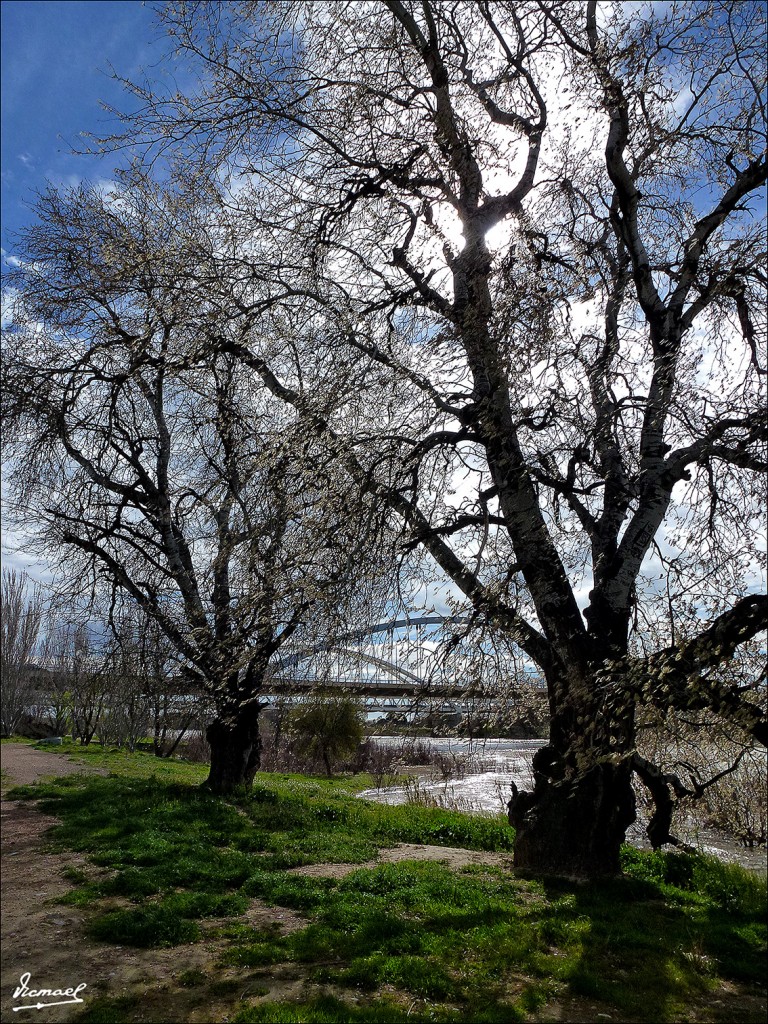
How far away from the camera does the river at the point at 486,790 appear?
11391 mm

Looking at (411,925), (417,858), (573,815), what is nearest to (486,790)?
(417,858)

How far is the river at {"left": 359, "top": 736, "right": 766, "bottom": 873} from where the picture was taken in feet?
37.4

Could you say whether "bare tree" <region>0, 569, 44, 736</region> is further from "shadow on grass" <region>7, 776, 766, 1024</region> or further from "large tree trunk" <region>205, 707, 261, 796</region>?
"large tree trunk" <region>205, 707, 261, 796</region>

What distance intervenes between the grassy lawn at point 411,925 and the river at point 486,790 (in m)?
1.57

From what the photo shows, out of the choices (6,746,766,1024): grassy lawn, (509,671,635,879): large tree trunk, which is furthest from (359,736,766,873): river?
(6,746,766,1024): grassy lawn

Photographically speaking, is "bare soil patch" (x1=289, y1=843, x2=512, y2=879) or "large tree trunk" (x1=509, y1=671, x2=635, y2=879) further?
"bare soil patch" (x1=289, y1=843, x2=512, y2=879)

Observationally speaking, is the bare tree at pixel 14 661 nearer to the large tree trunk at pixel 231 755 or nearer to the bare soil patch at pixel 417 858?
the bare soil patch at pixel 417 858

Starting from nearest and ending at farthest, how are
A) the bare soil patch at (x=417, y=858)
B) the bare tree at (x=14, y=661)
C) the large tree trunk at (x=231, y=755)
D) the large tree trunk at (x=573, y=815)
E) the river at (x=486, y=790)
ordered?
the bare tree at (x=14, y=661) → the large tree trunk at (x=573, y=815) → the bare soil patch at (x=417, y=858) → the river at (x=486, y=790) → the large tree trunk at (x=231, y=755)

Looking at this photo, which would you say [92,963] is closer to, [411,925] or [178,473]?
[411,925]

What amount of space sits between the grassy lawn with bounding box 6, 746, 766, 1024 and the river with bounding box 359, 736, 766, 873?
1.57 metres

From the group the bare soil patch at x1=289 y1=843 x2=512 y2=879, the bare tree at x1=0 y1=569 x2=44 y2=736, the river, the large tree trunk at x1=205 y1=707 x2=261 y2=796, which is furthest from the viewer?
the large tree trunk at x1=205 y1=707 x2=261 y2=796

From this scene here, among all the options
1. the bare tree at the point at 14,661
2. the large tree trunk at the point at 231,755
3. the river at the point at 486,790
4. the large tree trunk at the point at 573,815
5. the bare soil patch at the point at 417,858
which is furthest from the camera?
the large tree trunk at the point at 231,755

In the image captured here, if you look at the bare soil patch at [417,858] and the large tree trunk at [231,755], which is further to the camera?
the large tree trunk at [231,755]

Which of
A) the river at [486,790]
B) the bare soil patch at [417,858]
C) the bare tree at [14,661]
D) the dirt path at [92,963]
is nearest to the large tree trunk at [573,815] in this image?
the river at [486,790]
